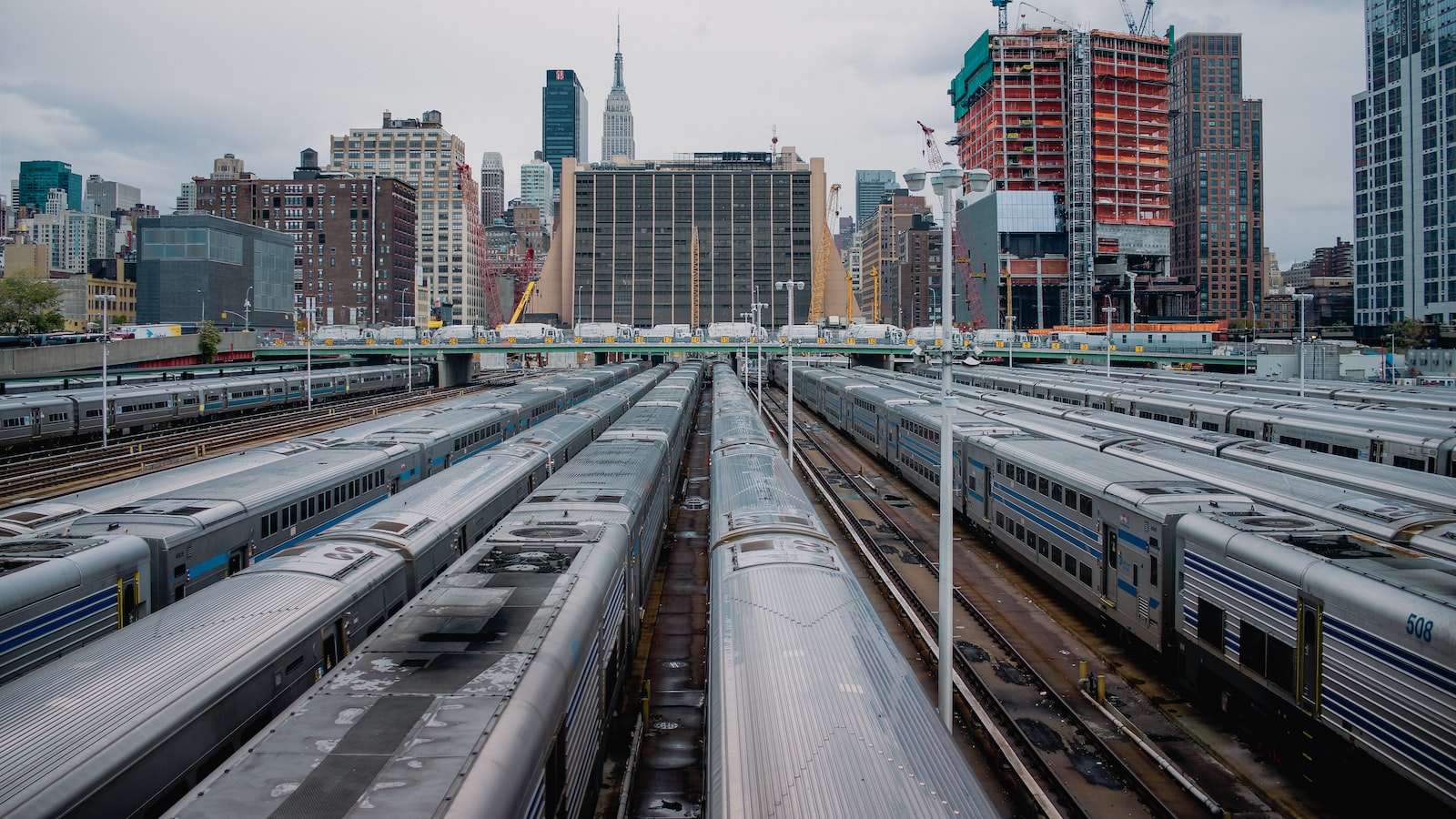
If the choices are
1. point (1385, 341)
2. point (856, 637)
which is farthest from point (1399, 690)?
point (1385, 341)

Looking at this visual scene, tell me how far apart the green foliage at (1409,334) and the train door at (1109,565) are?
394 feet

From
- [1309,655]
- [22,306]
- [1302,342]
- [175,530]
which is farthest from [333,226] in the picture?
Answer: [1309,655]

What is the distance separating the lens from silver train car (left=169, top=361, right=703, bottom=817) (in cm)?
748

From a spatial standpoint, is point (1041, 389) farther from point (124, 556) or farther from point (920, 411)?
point (124, 556)

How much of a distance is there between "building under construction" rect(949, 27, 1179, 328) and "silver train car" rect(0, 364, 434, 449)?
137 meters

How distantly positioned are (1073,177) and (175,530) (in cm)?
18209

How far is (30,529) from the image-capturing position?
16578mm

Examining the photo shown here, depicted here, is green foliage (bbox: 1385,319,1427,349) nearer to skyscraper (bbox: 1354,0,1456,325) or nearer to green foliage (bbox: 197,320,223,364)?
skyscraper (bbox: 1354,0,1456,325)

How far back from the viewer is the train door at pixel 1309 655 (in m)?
12.9

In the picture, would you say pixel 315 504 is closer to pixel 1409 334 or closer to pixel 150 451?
pixel 150 451

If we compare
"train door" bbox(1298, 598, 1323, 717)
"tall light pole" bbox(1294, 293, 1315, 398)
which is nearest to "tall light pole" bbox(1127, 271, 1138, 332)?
"tall light pole" bbox(1294, 293, 1315, 398)

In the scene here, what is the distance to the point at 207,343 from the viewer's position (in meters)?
87.1

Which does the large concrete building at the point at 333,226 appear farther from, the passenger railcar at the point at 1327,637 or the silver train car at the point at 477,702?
the passenger railcar at the point at 1327,637

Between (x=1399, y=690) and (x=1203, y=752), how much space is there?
14.8 ft
